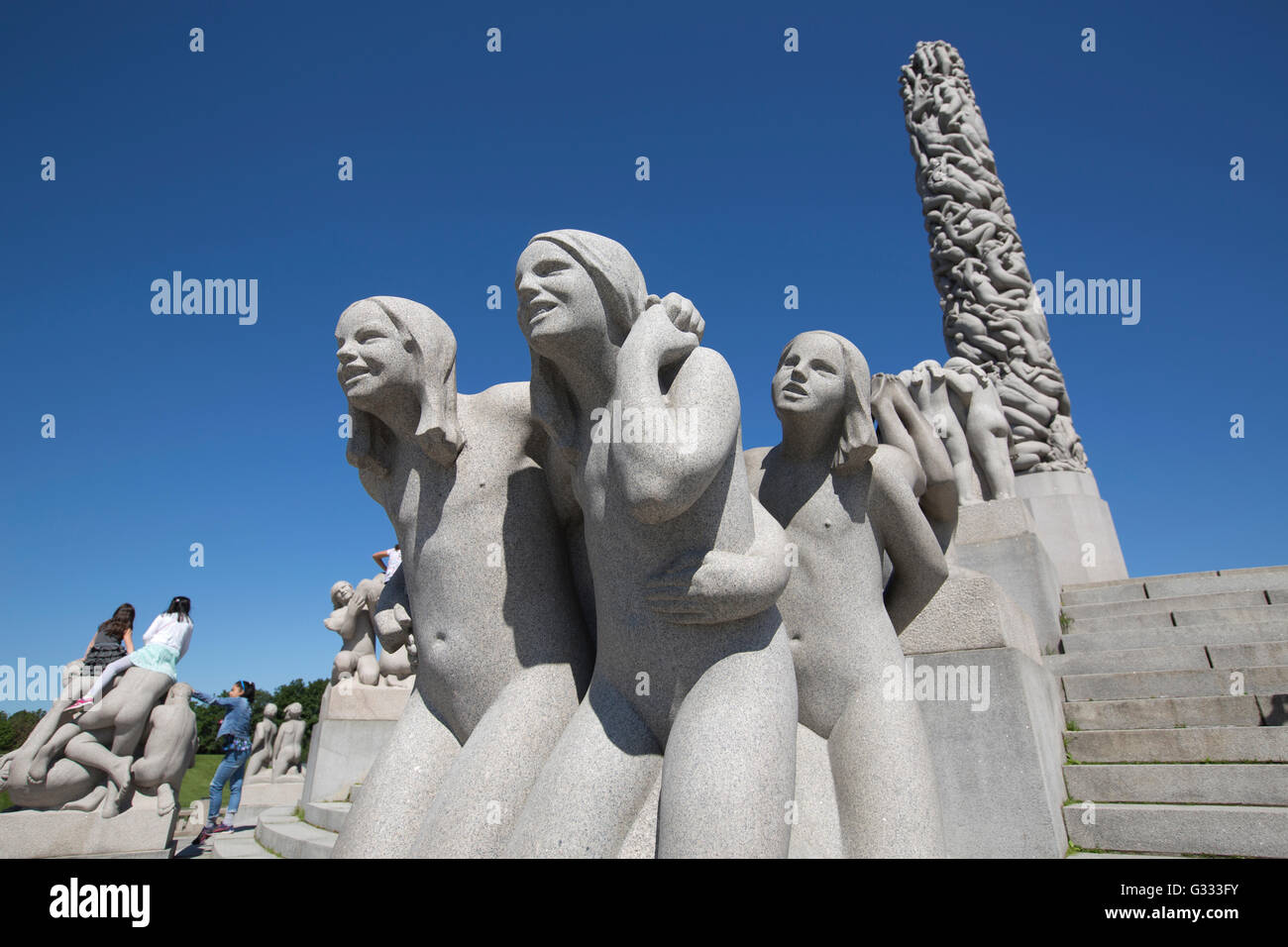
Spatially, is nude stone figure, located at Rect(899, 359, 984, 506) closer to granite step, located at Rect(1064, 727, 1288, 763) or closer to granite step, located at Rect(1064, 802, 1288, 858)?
granite step, located at Rect(1064, 727, 1288, 763)

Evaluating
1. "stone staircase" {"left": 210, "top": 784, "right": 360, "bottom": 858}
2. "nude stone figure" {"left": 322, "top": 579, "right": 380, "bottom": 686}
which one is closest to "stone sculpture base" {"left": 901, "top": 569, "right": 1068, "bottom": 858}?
"stone staircase" {"left": 210, "top": 784, "right": 360, "bottom": 858}

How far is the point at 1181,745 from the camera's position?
481cm

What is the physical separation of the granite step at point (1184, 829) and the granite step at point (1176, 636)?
2388mm

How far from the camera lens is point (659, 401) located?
2412mm

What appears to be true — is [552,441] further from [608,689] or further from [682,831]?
[682,831]

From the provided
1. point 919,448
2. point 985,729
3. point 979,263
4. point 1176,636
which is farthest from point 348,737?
point 979,263

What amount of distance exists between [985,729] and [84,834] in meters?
7.15

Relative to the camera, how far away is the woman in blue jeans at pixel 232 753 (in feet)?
35.4

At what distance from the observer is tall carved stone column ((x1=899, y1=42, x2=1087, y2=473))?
1297cm

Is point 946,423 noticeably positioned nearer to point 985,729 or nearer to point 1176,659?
point 1176,659

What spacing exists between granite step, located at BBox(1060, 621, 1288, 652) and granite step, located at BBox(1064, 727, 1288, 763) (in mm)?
1581

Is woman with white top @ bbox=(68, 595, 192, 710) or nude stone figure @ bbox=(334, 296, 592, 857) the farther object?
woman with white top @ bbox=(68, 595, 192, 710)
